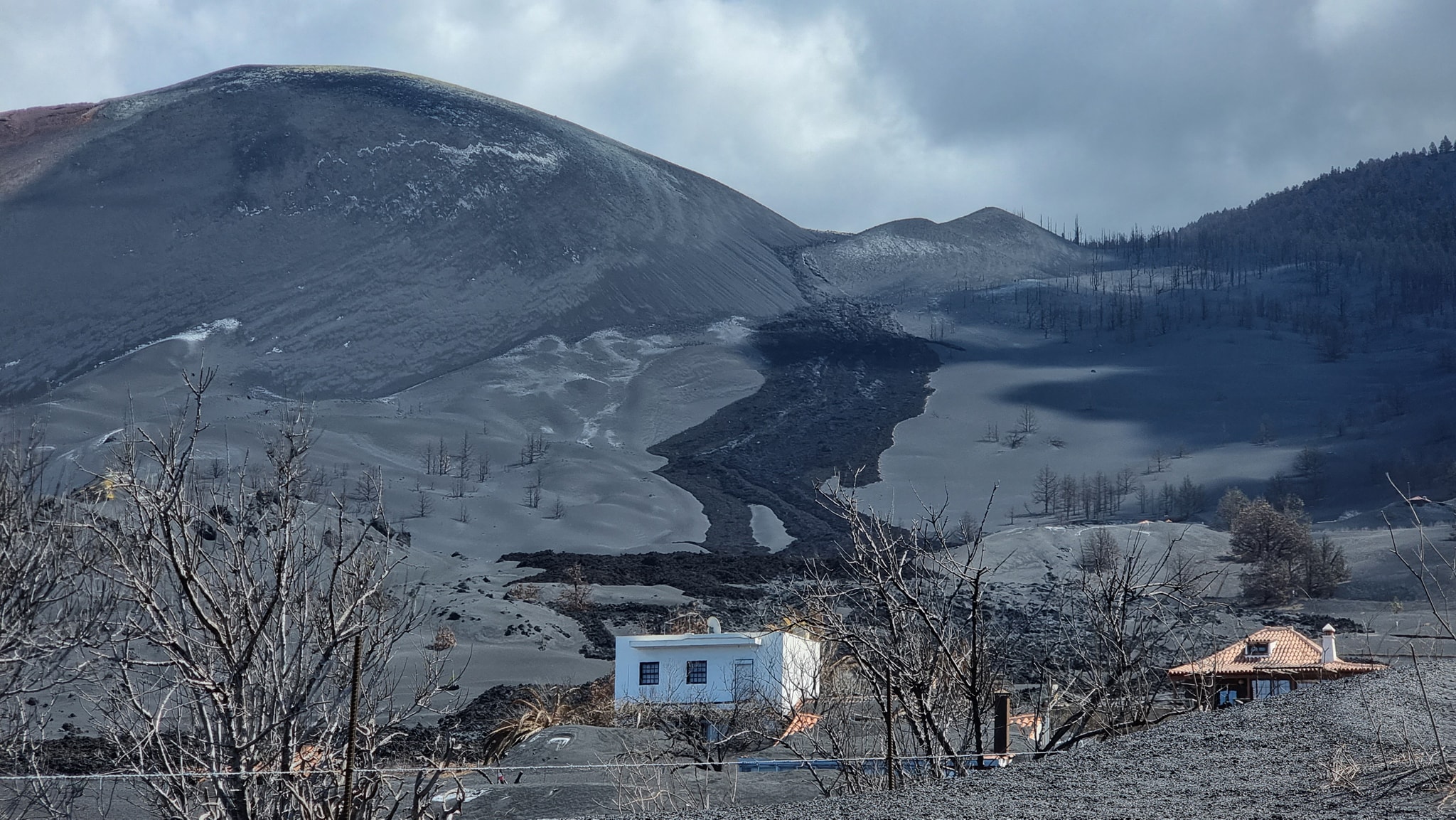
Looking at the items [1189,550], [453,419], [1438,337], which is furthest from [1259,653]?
[1438,337]

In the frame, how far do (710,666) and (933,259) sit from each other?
154 metres

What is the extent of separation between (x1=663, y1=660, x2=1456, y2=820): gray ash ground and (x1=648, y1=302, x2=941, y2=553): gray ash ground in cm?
6738

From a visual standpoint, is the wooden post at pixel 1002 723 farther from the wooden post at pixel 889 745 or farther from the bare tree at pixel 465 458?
the bare tree at pixel 465 458

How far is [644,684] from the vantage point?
32.2 meters

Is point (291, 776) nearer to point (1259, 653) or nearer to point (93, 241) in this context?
point (1259, 653)

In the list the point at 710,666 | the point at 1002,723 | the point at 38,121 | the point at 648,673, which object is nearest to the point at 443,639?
the point at 648,673

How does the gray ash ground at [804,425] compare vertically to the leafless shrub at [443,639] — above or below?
above

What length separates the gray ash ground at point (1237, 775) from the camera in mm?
7035

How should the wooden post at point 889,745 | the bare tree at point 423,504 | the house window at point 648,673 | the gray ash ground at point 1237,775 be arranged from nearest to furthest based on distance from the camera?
the gray ash ground at point 1237,775 → the wooden post at point 889,745 → the house window at point 648,673 → the bare tree at point 423,504

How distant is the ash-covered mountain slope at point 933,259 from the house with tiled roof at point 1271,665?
13076 centimetres

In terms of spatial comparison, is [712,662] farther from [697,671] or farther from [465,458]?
[465,458]

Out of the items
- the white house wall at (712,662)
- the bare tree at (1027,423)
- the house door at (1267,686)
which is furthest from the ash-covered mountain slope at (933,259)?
the house door at (1267,686)

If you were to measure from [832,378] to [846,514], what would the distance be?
382 feet

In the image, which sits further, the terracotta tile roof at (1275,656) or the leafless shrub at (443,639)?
the leafless shrub at (443,639)
